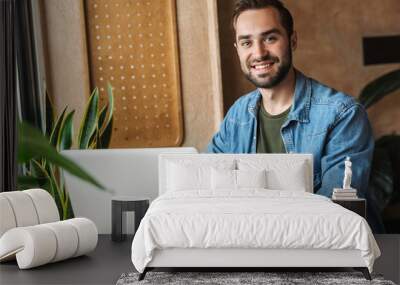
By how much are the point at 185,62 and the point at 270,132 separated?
0.93m

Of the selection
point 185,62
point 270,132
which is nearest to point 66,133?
point 185,62

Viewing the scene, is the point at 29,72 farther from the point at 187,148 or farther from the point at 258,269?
the point at 258,269

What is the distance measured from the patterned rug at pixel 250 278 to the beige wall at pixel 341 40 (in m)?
2.01

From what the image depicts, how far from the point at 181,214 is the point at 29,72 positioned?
2549 mm

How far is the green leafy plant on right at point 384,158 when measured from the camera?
516cm

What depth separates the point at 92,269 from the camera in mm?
3818

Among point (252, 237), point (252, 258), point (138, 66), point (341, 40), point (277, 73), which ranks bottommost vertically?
point (252, 258)

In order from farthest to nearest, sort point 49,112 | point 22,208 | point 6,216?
point 49,112, point 22,208, point 6,216

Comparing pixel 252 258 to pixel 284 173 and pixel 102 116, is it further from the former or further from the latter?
pixel 102 116

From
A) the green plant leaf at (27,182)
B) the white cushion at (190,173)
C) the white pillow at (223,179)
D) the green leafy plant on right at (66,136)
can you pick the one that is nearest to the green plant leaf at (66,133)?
the green leafy plant on right at (66,136)

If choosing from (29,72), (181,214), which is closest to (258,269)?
(181,214)

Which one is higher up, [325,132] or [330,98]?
[330,98]

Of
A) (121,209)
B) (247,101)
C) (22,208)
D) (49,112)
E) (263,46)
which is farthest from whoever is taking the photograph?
(49,112)

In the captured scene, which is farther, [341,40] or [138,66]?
[138,66]
